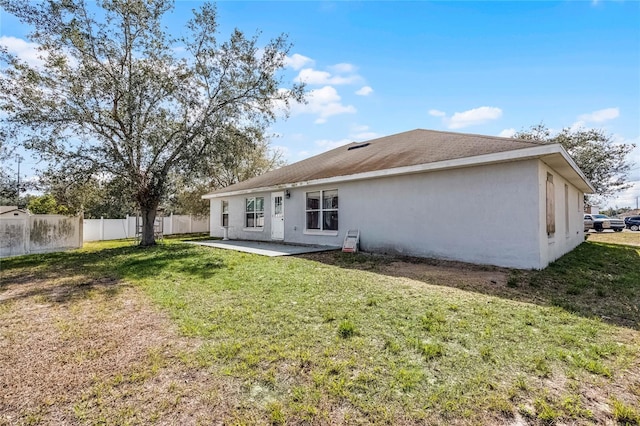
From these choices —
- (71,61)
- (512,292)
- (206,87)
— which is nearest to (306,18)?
(206,87)

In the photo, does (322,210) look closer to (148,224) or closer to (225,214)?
(148,224)

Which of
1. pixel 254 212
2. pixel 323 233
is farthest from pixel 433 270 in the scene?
pixel 254 212

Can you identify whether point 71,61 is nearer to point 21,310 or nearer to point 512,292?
point 21,310

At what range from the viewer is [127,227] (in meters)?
20.8

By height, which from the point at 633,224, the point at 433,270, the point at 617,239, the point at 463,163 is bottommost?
the point at 617,239

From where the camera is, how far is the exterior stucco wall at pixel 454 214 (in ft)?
22.9

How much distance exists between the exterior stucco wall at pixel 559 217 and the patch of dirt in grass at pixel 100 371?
727cm

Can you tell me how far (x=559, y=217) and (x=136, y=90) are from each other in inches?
542

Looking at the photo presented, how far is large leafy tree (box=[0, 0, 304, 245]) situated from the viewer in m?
10.0

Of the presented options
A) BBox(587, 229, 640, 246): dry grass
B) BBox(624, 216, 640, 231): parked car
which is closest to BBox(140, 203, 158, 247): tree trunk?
BBox(587, 229, 640, 246): dry grass

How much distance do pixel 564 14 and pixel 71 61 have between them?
14.5 meters

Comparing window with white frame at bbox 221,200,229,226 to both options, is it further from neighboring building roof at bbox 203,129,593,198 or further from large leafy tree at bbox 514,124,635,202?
large leafy tree at bbox 514,124,635,202

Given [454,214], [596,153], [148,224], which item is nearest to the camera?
[454,214]

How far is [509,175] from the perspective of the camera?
7.19m
